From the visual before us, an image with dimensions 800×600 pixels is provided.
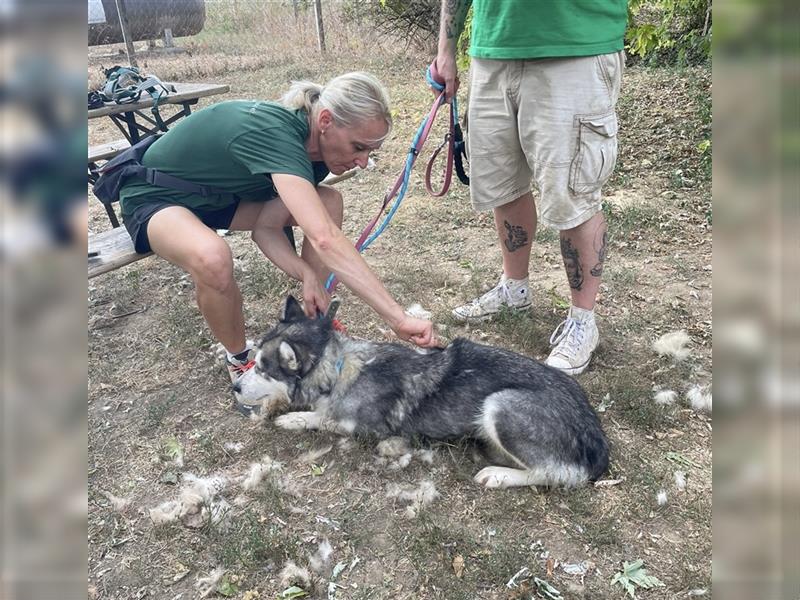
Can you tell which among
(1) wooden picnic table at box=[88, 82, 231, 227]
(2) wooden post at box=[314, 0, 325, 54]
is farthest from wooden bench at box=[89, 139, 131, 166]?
(2) wooden post at box=[314, 0, 325, 54]

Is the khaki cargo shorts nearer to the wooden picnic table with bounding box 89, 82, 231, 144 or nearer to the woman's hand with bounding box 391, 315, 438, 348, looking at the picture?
the woman's hand with bounding box 391, 315, 438, 348

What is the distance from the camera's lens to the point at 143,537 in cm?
268

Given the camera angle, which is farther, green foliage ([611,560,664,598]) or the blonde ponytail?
the blonde ponytail

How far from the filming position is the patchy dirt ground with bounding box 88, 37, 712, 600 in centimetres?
248

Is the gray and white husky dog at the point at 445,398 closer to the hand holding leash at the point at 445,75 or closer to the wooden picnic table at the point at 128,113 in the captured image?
the hand holding leash at the point at 445,75

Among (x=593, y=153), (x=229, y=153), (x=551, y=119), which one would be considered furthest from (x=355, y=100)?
(x=593, y=153)

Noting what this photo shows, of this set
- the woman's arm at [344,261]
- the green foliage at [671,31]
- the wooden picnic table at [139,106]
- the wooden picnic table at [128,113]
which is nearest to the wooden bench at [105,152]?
the wooden picnic table at [128,113]

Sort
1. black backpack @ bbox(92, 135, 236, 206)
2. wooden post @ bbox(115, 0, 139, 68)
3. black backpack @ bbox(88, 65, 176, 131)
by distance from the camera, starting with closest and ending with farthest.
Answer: black backpack @ bbox(92, 135, 236, 206) < black backpack @ bbox(88, 65, 176, 131) < wooden post @ bbox(115, 0, 139, 68)

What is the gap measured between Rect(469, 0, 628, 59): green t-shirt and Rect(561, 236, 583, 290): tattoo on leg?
3.45 feet

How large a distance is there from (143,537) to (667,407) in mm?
2726

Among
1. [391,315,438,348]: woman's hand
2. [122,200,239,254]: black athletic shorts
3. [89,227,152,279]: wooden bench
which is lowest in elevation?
[391,315,438,348]: woman's hand

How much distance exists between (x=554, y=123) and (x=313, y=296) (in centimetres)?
169

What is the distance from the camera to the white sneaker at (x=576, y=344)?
3.58 metres

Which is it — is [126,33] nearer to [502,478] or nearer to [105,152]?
[105,152]
